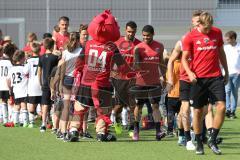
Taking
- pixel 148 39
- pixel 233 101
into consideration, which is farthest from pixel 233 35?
pixel 148 39

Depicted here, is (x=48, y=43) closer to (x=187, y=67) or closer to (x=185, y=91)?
(x=185, y=91)

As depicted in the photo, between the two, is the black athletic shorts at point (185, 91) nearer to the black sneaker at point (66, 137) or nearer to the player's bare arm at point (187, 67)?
the player's bare arm at point (187, 67)

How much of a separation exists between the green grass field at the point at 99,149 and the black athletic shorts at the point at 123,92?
0.72 m

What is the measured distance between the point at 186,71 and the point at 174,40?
13.3 metres

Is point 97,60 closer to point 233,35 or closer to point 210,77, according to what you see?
point 210,77

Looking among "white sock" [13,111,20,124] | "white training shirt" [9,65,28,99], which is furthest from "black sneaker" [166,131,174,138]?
"white sock" [13,111,20,124]

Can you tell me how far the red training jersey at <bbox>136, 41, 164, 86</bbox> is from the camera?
1603 centimetres

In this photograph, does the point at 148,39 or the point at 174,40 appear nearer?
the point at 148,39

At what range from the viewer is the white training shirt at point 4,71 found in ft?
64.1

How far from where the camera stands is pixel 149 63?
53.0 ft

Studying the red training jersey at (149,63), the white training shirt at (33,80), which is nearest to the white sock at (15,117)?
the white training shirt at (33,80)

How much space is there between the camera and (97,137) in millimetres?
15750

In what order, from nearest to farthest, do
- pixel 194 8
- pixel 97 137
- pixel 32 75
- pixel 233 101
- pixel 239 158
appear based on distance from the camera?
1. pixel 239 158
2. pixel 97 137
3. pixel 32 75
4. pixel 233 101
5. pixel 194 8

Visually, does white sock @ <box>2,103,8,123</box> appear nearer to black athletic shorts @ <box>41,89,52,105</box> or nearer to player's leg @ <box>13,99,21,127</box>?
player's leg @ <box>13,99,21,127</box>
